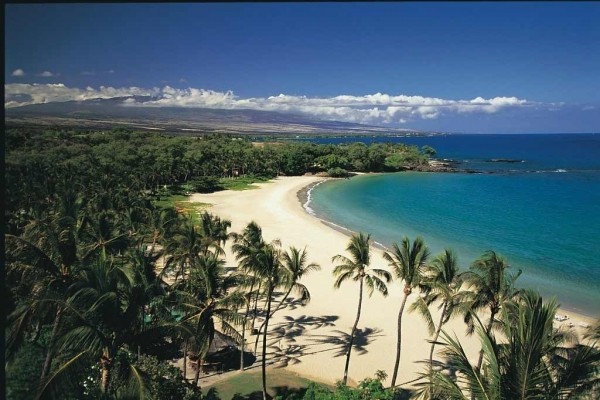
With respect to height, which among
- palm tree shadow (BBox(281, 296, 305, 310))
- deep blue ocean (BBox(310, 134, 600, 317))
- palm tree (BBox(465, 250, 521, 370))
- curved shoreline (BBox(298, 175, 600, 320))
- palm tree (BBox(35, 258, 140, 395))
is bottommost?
palm tree shadow (BBox(281, 296, 305, 310))

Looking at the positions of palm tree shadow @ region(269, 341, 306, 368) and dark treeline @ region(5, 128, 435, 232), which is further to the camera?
dark treeline @ region(5, 128, 435, 232)

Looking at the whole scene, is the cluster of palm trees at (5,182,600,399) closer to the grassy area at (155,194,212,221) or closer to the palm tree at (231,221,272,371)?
the palm tree at (231,221,272,371)

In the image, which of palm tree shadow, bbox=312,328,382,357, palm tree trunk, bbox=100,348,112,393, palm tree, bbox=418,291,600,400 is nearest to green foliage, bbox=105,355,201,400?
palm tree trunk, bbox=100,348,112,393

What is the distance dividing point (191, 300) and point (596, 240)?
34.6 metres

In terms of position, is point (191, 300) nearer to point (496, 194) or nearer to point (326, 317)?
point (326, 317)

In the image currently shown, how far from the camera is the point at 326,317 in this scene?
1956 centimetres

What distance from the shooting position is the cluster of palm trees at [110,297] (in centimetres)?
639

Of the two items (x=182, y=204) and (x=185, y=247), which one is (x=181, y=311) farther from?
(x=182, y=204)

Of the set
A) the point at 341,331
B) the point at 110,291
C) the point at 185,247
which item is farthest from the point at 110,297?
the point at 341,331

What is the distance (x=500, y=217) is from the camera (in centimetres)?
4322

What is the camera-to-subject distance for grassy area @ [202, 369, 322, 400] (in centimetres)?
1327

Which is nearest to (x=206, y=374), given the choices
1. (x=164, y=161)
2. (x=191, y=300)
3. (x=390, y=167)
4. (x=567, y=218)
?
(x=191, y=300)

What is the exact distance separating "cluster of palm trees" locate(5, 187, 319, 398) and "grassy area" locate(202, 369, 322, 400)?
693 millimetres

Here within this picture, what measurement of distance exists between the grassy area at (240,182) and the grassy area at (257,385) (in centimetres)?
4657
